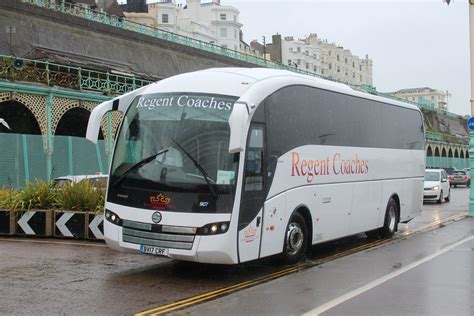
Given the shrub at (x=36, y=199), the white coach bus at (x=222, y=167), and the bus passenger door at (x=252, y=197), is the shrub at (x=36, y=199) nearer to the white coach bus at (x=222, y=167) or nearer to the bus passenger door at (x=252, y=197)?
the white coach bus at (x=222, y=167)

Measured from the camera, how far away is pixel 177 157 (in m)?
8.76

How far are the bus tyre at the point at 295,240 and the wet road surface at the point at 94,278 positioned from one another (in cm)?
32

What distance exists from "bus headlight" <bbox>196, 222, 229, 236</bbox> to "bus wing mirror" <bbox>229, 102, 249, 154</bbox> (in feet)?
3.60

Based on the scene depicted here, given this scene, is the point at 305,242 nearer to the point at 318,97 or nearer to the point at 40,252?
the point at 318,97

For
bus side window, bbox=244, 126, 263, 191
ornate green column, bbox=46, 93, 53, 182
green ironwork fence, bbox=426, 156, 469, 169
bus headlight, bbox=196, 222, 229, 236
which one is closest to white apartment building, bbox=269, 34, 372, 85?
green ironwork fence, bbox=426, 156, 469, 169

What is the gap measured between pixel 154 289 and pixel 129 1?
84.1 m

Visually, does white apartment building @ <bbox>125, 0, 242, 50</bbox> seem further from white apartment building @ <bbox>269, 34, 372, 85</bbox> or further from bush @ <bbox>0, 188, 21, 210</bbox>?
bush @ <bbox>0, 188, 21, 210</bbox>

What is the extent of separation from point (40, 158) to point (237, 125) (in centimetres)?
1626

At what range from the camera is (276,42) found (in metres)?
113

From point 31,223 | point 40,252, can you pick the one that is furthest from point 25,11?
point 40,252

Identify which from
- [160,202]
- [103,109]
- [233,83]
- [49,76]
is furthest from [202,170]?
[49,76]

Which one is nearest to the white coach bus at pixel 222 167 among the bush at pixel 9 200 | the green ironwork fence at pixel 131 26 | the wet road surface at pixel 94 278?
the wet road surface at pixel 94 278

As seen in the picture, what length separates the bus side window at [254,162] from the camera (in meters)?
8.79

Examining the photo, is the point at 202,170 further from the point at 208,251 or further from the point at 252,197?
the point at 208,251
